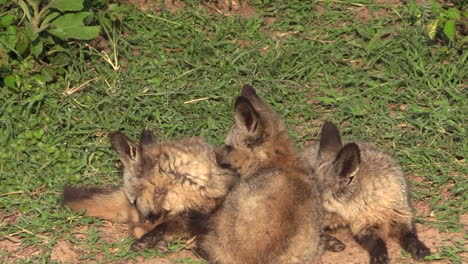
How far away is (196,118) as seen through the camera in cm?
734

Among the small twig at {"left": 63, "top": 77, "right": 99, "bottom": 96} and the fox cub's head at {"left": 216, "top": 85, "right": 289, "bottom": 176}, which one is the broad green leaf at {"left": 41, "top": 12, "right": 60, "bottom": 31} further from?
the fox cub's head at {"left": 216, "top": 85, "right": 289, "bottom": 176}

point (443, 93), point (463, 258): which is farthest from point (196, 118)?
point (463, 258)

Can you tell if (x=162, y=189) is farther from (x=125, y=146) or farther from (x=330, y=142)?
(x=330, y=142)

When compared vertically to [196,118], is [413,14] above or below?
above

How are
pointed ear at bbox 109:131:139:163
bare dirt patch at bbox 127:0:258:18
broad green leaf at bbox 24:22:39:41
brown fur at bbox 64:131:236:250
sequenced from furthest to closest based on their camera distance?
bare dirt patch at bbox 127:0:258:18 → broad green leaf at bbox 24:22:39:41 → pointed ear at bbox 109:131:139:163 → brown fur at bbox 64:131:236:250

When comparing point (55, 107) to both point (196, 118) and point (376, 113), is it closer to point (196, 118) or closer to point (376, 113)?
point (196, 118)

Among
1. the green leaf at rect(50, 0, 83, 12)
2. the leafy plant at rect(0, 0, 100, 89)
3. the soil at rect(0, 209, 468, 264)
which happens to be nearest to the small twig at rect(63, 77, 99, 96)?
the leafy plant at rect(0, 0, 100, 89)

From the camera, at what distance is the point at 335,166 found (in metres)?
5.87

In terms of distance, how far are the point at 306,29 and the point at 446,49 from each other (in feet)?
4.96

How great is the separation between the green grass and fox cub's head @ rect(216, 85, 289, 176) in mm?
924

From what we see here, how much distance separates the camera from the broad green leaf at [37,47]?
7207mm

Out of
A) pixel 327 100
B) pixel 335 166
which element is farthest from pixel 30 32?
pixel 335 166

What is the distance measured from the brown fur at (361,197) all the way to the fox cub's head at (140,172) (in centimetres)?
125

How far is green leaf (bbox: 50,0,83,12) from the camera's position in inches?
281
